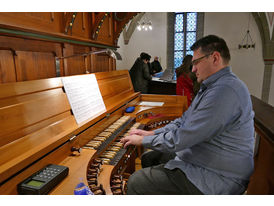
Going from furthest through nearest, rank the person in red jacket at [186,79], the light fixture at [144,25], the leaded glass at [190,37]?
1. the leaded glass at [190,37]
2. the light fixture at [144,25]
3. the person in red jacket at [186,79]

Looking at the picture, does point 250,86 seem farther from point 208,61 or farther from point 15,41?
point 15,41

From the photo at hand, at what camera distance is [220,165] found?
1303 millimetres

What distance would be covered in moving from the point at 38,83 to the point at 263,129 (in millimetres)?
1599

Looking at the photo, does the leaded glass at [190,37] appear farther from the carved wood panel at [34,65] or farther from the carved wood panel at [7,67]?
the carved wood panel at [7,67]

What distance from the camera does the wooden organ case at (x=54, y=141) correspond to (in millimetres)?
1100

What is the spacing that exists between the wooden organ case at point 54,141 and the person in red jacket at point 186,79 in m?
2.00

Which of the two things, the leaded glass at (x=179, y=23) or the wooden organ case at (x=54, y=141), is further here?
the leaded glass at (x=179, y=23)

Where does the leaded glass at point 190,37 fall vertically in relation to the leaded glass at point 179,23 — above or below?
below

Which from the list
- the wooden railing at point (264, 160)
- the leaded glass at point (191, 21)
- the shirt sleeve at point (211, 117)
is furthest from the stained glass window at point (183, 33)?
the shirt sleeve at point (211, 117)

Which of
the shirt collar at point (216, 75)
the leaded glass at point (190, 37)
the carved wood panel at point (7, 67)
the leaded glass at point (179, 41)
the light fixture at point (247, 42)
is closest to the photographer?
the shirt collar at point (216, 75)

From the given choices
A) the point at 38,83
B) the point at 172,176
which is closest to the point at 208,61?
the point at 172,176

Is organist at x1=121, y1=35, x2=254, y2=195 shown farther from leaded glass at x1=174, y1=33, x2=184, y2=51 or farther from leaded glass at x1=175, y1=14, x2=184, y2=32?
leaded glass at x1=175, y1=14, x2=184, y2=32

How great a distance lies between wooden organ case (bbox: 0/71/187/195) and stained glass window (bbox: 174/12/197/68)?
7963 mm

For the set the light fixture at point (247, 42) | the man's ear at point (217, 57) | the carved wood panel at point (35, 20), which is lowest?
the man's ear at point (217, 57)
